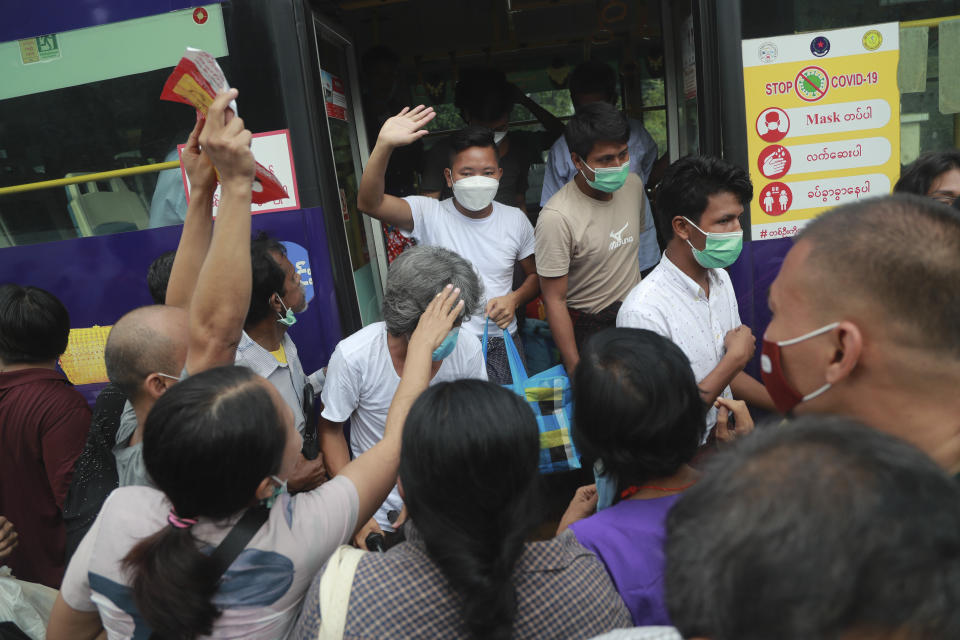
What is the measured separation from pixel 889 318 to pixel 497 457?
2.23ft

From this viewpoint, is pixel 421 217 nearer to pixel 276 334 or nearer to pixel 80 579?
pixel 276 334

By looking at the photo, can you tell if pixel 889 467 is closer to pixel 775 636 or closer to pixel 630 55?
pixel 775 636

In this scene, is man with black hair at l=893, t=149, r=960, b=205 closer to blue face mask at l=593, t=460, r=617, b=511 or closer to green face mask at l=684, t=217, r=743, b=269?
green face mask at l=684, t=217, r=743, b=269

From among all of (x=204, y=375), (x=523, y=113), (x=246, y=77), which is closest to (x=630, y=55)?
(x=523, y=113)

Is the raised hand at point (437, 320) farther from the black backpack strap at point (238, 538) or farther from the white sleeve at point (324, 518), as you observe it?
the black backpack strap at point (238, 538)

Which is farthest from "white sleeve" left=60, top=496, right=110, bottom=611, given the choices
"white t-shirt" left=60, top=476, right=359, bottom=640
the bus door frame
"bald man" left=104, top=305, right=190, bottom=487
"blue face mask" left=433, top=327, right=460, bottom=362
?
Answer: the bus door frame

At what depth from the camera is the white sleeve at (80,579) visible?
4.04 feet

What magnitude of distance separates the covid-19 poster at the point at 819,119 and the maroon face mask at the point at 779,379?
1608 mm

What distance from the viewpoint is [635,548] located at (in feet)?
4.25

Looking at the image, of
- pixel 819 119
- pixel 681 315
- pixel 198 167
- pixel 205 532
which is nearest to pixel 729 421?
pixel 681 315

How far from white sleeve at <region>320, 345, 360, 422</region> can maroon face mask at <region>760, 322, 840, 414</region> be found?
4.38 ft

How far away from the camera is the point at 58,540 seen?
90.0 inches

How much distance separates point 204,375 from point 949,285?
1.30 metres

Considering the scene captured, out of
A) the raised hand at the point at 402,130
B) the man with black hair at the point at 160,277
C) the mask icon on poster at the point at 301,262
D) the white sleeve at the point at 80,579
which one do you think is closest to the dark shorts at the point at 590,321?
the raised hand at the point at 402,130
